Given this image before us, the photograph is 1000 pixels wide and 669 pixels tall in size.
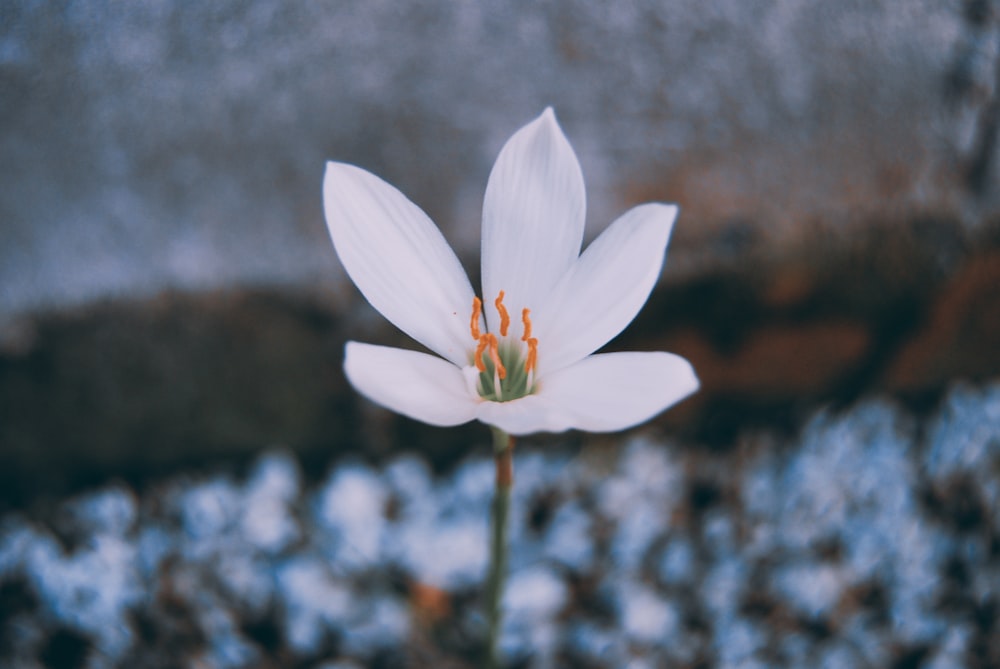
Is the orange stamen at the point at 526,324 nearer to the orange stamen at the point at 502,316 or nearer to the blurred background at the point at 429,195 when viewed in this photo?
the orange stamen at the point at 502,316

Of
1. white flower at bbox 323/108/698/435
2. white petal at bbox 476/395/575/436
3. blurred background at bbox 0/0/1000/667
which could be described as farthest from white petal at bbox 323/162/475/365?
blurred background at bbox 0/0/1000/667

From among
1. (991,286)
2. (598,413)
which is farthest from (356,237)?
(991,286)

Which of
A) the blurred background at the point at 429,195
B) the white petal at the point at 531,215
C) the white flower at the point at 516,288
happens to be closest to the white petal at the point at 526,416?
the white flower at the point at 516,288

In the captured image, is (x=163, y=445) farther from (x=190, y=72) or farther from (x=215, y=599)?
(x=190, y=72)

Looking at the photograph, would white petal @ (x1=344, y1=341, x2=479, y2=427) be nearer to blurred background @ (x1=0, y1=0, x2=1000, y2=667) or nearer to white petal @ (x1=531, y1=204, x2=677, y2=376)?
white petal @ (x1=531, y1=204, x2=677, y2=376)

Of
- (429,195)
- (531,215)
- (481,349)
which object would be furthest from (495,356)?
(429,195)

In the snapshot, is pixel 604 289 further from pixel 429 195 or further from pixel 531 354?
pixel 429 195
